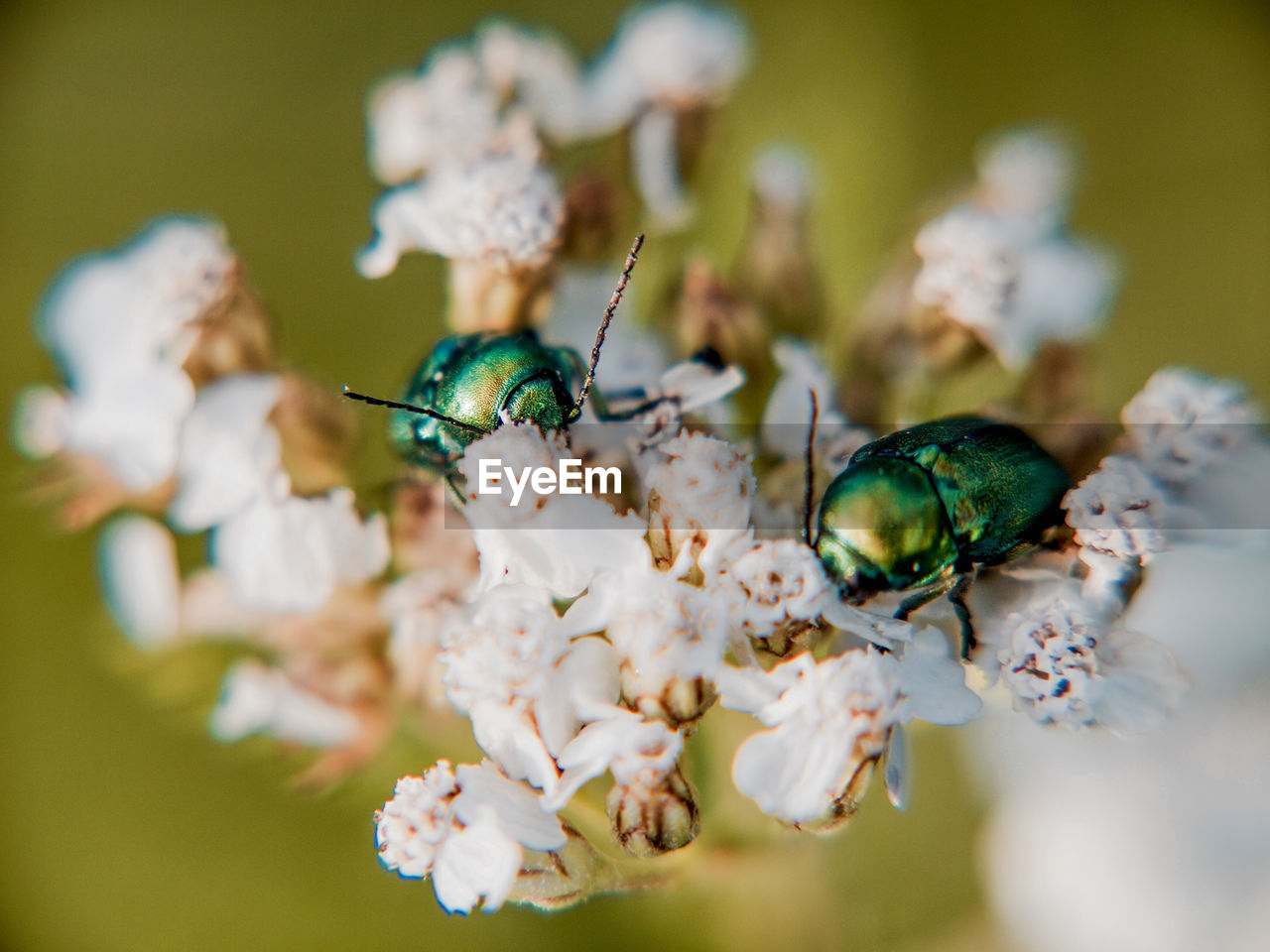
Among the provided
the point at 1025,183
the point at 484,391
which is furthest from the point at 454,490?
the point at 1025,183

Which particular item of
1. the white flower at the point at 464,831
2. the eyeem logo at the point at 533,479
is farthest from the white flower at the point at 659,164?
the white flower at the point at 464,831

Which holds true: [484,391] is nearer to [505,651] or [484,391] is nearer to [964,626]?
[505,651]

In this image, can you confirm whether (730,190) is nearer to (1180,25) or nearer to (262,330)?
(262,330)

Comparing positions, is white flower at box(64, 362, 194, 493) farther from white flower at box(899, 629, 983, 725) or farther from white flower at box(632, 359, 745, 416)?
white flower at box(899, 629, 983, 725)

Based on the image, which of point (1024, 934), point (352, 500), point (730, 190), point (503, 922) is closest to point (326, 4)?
point (730, 190)

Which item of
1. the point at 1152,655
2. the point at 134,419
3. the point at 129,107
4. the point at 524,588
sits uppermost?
the point at 129,107

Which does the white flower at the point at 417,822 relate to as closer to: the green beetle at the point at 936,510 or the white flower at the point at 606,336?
the green beetle at the point at 936,510

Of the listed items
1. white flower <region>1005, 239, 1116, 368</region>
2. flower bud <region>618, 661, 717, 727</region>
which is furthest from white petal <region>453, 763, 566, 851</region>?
white flower <region>1005, 239, 1116, 368</region>
